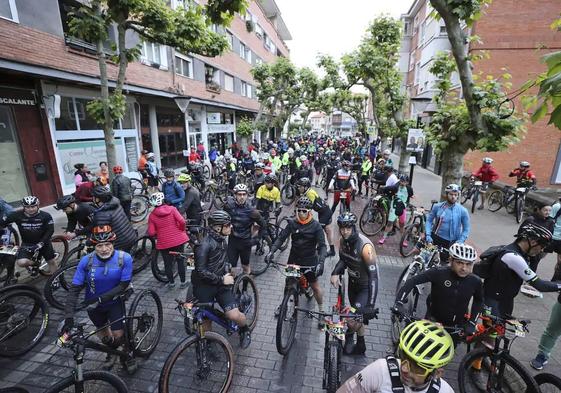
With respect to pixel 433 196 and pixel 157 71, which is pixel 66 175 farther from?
pixel 433 196

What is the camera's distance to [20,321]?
166 inches

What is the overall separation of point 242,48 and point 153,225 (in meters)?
26.1

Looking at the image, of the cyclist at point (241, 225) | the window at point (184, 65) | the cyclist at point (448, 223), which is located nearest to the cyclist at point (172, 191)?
the cyclist at point (241, 225)

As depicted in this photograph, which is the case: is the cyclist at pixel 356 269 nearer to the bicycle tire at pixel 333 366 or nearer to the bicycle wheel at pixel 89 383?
the bicycle tire at pixel 333 366

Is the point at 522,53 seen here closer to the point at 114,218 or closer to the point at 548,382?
the point at 548,382

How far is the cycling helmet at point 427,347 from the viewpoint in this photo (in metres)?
2.00

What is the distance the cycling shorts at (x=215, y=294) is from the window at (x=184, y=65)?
1644cm

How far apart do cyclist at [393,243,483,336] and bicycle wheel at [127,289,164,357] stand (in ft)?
10.9

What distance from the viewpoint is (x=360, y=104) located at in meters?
30.5

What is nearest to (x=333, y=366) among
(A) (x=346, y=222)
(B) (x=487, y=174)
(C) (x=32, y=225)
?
(A) (x=346, y=222)

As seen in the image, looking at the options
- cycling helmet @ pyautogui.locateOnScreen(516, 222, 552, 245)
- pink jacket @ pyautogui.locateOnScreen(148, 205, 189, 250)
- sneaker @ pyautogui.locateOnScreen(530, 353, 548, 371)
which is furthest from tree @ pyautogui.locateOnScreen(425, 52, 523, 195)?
pink jacket @ pyautogui.locateOnScreen(148, 205, 189, 250)

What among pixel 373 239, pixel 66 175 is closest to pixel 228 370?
pixel 373 239

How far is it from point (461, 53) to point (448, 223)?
10.2 feet

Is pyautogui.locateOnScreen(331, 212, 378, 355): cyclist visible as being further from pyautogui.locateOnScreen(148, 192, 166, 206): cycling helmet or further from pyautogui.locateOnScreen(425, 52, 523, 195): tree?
pyautogui.locateOnScreen(425, 52, 523, 195): tree
